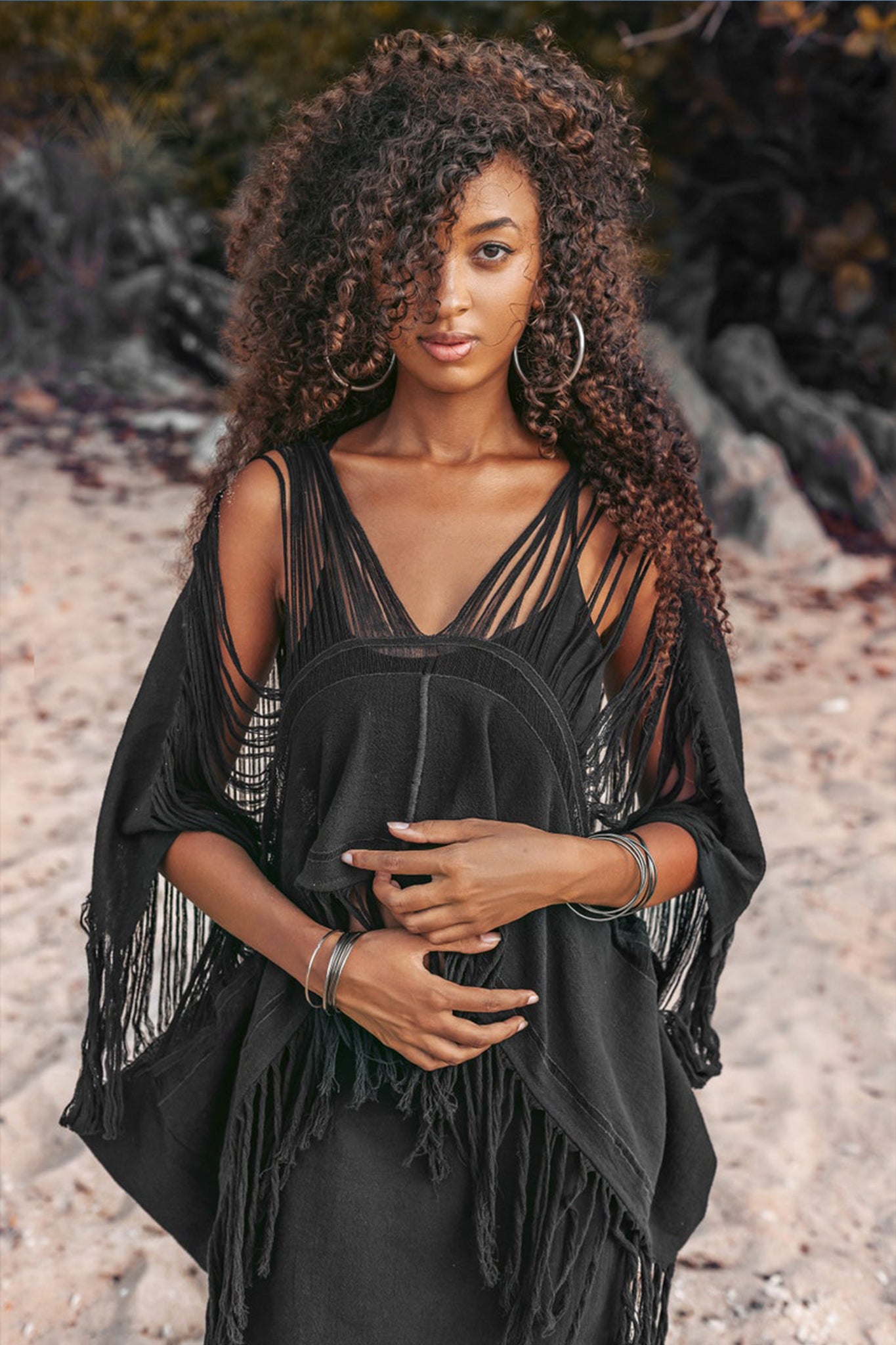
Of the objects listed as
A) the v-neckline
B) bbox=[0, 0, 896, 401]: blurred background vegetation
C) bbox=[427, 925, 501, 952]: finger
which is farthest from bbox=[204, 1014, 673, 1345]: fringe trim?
bbox=[0, 0, 896, 401]: blurred background vegetation

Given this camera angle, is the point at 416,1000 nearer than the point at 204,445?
Yes

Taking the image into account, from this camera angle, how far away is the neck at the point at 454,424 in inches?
66.1

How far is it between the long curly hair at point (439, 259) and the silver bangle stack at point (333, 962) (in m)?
0.55

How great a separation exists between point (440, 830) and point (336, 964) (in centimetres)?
20

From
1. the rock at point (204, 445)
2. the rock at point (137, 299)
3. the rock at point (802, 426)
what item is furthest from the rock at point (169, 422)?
the rock at point (802, 426)

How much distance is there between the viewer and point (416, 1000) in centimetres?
153

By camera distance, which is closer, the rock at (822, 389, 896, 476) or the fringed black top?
the fringed black top

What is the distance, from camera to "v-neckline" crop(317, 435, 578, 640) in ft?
5.28

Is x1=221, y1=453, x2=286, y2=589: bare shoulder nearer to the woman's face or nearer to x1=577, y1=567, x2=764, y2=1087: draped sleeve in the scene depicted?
the woman's face

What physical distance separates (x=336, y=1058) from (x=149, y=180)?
784cm

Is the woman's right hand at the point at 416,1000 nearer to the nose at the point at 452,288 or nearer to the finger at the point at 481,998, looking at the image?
the finger at the point at 481,998

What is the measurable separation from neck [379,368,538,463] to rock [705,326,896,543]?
571 cm

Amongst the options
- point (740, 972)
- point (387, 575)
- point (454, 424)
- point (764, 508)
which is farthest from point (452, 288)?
point (764, 508)

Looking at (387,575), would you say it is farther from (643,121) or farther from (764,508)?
(643,121)
